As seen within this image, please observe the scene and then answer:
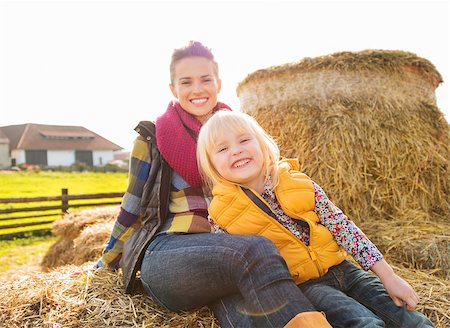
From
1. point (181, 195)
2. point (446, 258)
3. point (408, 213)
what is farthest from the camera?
point (408, 213)

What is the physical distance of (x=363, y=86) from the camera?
13.1ft

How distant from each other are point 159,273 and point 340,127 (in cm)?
269

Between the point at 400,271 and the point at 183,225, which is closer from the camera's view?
the point at 183,225

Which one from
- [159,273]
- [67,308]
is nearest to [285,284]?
[159,273]

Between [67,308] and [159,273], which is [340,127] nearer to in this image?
[159,273]

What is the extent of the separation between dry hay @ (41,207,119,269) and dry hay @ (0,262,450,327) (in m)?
2.49

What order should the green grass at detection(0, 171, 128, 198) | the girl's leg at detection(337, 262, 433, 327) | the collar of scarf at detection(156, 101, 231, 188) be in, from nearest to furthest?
the girl's leg at detection(337, 262, 433, 327), the collar of scarf at detection(156, 101, 231, 188), the green grass at detection(0, 171, 128, 198)

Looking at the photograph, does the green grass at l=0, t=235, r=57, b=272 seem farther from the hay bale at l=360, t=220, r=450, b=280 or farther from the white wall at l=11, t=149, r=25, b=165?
the white wall at l=11, t=149, r=25, b=165

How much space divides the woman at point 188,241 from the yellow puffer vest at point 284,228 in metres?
0.14

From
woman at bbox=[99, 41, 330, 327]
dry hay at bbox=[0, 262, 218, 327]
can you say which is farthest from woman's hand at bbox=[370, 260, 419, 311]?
dry hay at bbox=[0, 262, 218, 327]

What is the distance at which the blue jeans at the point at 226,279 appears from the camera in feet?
4.68

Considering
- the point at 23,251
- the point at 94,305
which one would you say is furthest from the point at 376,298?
the point at 23,251

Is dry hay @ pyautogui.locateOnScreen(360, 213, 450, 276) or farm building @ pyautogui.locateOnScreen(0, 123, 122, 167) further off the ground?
dry hay @ pyautogui.locateOnScreen(360, 213, 450, 276)

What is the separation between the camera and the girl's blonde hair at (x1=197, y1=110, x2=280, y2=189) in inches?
73.6
